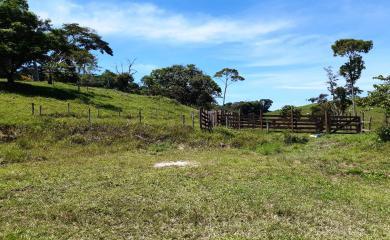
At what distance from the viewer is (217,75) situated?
10494cm

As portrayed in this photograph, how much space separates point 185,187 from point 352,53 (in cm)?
5873

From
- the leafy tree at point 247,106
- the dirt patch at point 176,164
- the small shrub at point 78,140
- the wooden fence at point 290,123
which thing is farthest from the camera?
the leafy tree at point 247,106

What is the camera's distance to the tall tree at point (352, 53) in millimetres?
67369

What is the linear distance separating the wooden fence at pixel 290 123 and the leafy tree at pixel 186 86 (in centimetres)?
5254

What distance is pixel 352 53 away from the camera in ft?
226

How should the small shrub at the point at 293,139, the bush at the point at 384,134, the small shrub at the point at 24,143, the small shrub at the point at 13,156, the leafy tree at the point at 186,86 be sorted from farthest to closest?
the leafy tree at the point at 186,86 < the small shrub at the point at 293,139 < the small shrub at the point at 24,143 < the bush at the point at 384,134 < the small shrub at the point at 13,156

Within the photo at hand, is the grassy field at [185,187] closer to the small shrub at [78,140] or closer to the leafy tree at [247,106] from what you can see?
the small shrub at [78,140]

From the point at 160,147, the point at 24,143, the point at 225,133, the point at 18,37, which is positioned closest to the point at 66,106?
the point at 18,37

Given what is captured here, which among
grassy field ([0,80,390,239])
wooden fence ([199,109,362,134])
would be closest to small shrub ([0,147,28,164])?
grassy field ([0,80,390,239])

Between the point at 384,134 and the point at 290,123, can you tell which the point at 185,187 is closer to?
the point at 384,134

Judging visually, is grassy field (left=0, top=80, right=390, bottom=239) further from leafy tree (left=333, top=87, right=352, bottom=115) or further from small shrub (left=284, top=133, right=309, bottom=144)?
leafy tree (left=333, top=87, right=352, bottom=115)

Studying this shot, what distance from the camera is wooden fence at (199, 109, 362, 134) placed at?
138 feet

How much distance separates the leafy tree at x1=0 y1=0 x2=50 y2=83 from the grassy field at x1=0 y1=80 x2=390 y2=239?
18168mm

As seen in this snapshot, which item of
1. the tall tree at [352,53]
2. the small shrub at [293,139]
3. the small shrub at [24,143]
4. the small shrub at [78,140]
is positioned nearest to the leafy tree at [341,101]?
the tall tree at [352,53]
